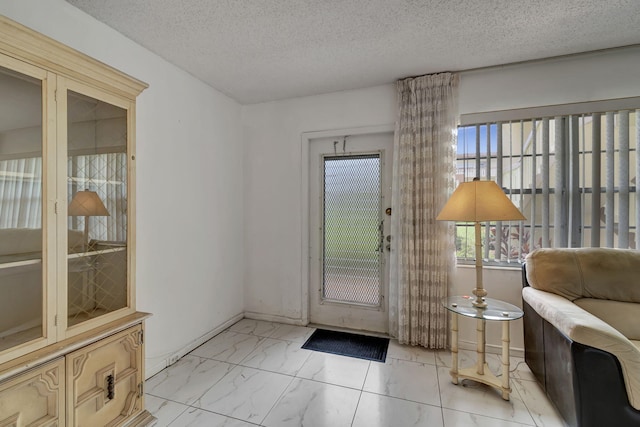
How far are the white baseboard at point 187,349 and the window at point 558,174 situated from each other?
2.61 meters

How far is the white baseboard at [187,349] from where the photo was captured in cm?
218

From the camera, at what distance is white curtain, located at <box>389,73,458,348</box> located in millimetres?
2541

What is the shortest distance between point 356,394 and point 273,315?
4.99 feet

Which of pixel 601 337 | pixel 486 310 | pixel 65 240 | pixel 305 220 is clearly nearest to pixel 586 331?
pixel 601 337

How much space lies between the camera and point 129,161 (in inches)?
65.7

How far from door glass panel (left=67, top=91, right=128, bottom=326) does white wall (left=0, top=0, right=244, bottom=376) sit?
0.49 meters

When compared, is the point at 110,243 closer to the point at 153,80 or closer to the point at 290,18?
the point at 153,80

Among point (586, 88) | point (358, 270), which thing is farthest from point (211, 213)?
point (586, 88)

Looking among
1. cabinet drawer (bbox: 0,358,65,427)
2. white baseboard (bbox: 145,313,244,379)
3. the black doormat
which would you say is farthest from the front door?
cabinet drawer (bbox: 0,358,65,427)

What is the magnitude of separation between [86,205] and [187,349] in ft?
5.50

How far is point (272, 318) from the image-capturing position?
10.7 ft

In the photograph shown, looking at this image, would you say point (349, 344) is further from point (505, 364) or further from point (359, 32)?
point (359, 32)

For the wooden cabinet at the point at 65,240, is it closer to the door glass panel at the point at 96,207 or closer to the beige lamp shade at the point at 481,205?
the door glass panel at the point at 96,207

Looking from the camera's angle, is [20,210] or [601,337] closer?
[20,210]
